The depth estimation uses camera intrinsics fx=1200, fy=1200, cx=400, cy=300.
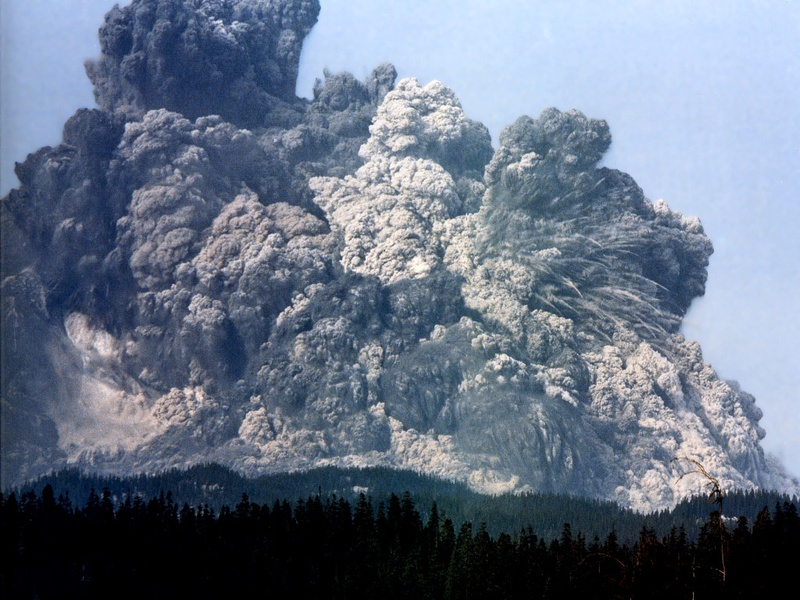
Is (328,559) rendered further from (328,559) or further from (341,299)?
(341,299)

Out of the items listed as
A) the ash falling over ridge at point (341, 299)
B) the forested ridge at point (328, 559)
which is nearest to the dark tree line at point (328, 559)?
the forested ridge at point (328, 559)

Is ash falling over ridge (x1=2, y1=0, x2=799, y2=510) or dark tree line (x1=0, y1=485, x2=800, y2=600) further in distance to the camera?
ash falling over ridge (x1=2, y1=0, x2=799, y2=510)

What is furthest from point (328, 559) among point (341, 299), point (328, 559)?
point (341, 299)

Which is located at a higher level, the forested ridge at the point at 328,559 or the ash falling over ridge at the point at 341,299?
the ash falling over ridge at the point at 341,299

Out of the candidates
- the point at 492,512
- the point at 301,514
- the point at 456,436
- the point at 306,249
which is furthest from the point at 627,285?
the point at 301,514

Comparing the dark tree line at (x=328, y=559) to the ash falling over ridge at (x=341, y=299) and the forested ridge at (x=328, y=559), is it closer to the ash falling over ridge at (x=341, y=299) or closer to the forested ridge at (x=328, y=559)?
the forested ridge at (x=328, y=559)

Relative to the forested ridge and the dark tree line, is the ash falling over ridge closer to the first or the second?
the forested ridge

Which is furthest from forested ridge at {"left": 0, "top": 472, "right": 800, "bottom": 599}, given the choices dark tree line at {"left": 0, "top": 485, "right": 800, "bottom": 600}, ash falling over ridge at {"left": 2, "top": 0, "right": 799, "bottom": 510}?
ash falling over ridge at {"left": 2, "top": 0, "right": 799, "bottom": 510}
